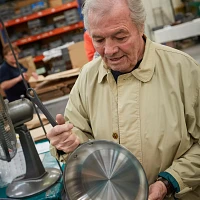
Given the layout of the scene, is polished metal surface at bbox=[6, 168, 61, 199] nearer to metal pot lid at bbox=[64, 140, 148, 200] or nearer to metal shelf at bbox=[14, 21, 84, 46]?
metal pot lid at bbox=[64, 140, 148, 200]

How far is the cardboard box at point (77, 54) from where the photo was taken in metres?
4.38

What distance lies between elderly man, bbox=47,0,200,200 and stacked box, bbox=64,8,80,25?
4.30 meters

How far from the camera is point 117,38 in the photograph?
1.03 m

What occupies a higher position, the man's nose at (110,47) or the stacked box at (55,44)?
the man's nose at (110,47)

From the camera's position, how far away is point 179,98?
1.04 meters

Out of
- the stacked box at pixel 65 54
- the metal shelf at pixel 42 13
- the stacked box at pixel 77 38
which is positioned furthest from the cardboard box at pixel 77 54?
the metal shelf at pixel 42 13

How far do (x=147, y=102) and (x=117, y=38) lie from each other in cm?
26

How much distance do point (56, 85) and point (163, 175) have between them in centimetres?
305

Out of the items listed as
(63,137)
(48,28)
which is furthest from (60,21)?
(63,137)

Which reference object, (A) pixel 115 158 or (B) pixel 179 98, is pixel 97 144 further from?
(B) pixel 179 98

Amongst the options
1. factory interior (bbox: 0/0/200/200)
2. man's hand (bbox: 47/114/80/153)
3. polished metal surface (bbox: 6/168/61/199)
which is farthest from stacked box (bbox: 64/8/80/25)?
man's hand (bbox: 47/114/80/153)

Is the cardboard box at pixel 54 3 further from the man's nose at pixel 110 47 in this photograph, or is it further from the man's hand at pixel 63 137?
the man's hand at pixel 63 137

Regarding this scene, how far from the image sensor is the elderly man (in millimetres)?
1010

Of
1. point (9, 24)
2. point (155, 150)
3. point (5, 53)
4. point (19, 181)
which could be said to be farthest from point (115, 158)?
point (9, 24)
